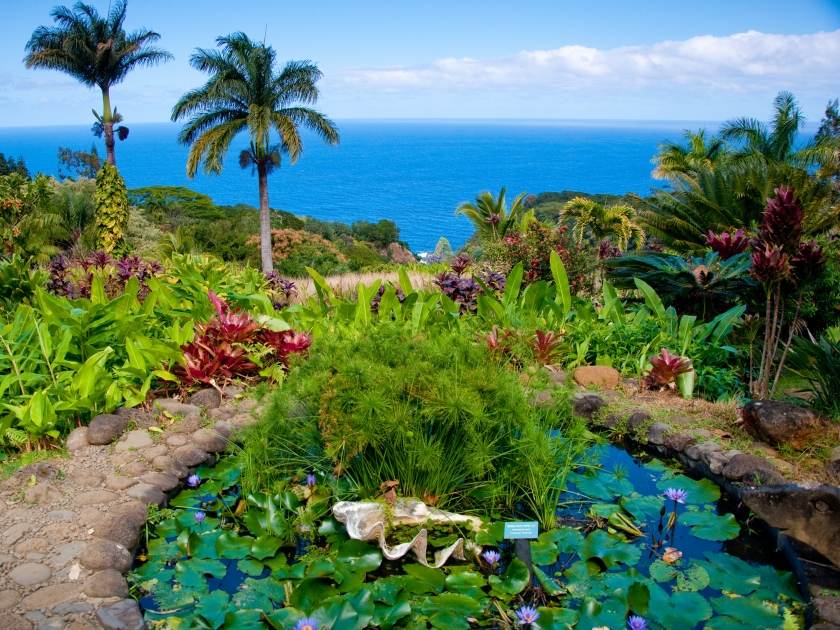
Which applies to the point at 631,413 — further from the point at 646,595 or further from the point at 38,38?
the point at 38,38


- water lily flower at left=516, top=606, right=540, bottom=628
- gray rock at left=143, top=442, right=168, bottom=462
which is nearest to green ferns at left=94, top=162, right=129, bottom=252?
gray rock at left=143, top=442, right=168, bottom=462

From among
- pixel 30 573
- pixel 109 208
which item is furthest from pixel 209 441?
pixel 109 208

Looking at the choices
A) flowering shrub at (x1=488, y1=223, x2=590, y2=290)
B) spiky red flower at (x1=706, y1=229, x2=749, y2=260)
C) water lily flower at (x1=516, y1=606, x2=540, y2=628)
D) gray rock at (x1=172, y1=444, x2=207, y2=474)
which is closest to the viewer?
water lily flower at (x1=516, y1=606, x2=540, y2=628)

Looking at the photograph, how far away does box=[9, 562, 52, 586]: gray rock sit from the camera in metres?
2.37

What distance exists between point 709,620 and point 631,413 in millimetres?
1675

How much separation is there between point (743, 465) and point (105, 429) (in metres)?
3.28

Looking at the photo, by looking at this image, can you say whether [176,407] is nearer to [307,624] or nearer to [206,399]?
[206,399]

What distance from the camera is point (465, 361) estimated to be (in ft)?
10.7

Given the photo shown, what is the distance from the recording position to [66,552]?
8.37 feet

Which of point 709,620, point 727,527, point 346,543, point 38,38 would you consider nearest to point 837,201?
point 727,527

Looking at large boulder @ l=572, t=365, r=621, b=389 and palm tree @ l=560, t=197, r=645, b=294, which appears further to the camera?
palm tree @ l=560, t=197, r=645, b=294

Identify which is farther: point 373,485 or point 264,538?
point 373,485

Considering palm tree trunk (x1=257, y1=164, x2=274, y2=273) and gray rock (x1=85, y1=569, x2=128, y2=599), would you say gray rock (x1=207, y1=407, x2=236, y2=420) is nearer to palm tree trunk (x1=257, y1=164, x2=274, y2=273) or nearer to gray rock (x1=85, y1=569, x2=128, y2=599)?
gray rock (x1=85, y1=569, x2=128, y2=599)

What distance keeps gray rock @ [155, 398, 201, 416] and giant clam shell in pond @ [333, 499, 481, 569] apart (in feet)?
4.70
